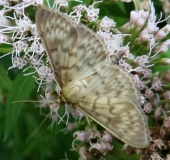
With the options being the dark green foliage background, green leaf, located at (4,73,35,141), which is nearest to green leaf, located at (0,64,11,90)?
the dark green foliage background

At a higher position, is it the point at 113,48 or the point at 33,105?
the point at 113,48

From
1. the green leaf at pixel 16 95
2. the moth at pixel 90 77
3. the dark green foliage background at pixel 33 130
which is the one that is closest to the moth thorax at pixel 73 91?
the moth at pixel 90 77

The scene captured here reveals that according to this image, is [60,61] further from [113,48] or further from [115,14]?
[115,14]

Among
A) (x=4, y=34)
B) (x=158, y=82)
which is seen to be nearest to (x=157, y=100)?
(x=158, y=82)

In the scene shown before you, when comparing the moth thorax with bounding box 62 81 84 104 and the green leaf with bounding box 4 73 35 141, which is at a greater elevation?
the moth thorax with bounding box 62 81 84 104

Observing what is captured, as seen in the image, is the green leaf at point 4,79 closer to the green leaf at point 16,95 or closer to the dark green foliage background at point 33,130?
the dark green foliage background at point 33,130

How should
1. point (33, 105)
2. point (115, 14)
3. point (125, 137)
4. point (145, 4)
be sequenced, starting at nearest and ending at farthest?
1. point (125, 137)
2. point (145, 4)
3. point (115, 14)
4. point (33, 105)

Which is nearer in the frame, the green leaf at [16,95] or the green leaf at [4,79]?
the green leaf at [16,95]

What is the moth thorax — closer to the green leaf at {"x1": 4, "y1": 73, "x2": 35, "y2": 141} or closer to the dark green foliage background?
the green leaf at {"x1": 4, "y1": 73, "x2": 35, "y2": 141}

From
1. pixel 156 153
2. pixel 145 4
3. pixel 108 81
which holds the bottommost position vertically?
pixel 156 153
